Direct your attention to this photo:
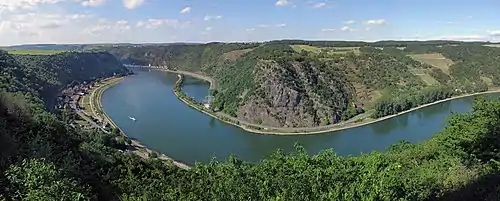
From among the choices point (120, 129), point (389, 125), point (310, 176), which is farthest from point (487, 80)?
point (310, 176)

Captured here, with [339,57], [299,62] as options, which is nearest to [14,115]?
[299,62]

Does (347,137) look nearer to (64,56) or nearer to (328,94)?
(328,94)

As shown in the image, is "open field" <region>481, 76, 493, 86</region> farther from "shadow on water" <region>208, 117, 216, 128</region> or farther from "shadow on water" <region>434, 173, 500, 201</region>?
"shadow on water" <region>434, 173, 500, 201</region>

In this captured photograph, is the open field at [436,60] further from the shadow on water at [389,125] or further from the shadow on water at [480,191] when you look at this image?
the shadow on water at [480,191]

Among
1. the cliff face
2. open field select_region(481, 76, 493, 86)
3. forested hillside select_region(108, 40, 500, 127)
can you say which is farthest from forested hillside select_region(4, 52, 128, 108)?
open field select_region(481, 76, 493, 86)

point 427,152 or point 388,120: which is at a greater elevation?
point 427,152

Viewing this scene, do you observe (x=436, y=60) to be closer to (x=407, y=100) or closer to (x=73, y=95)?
(x=407, y=100)
